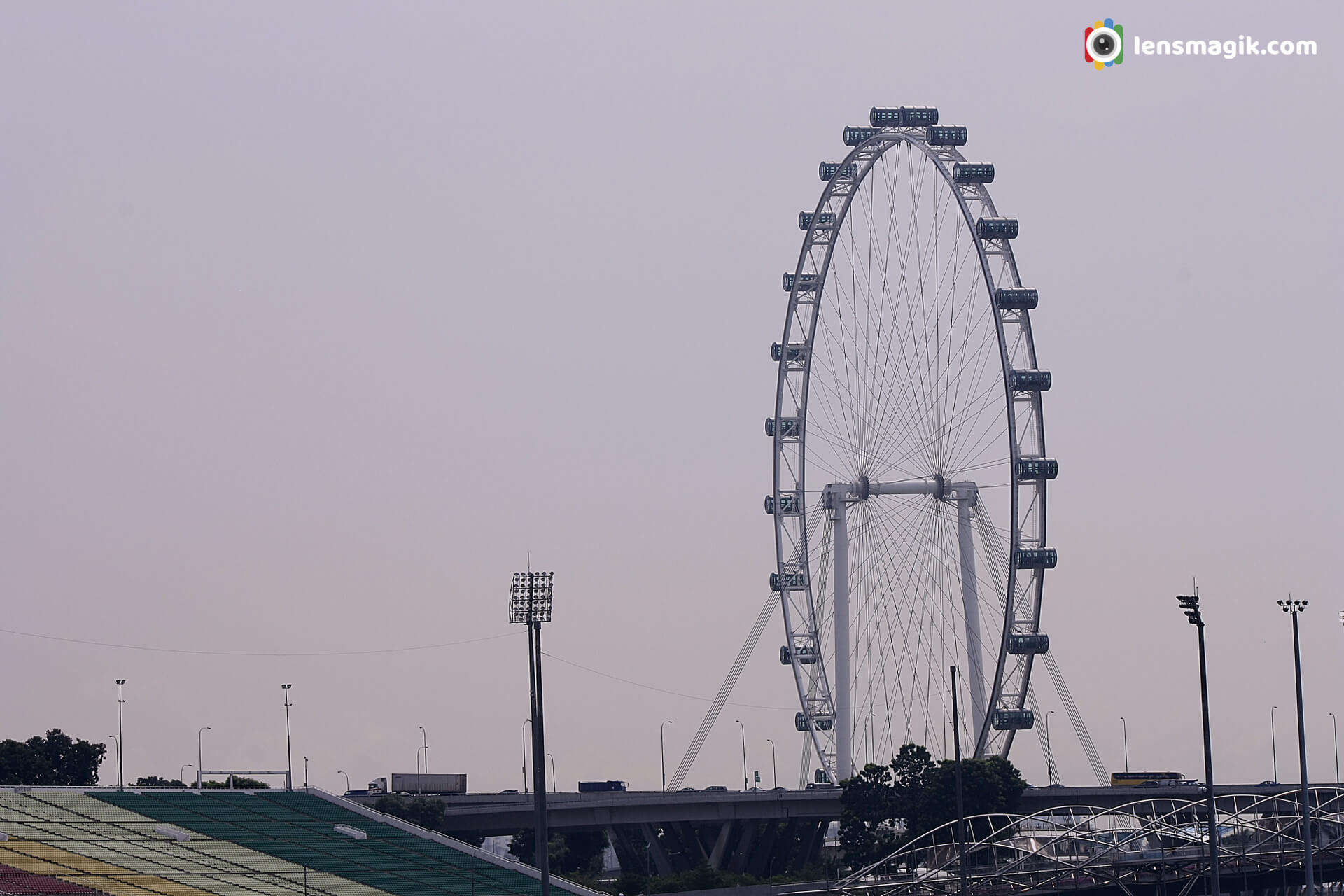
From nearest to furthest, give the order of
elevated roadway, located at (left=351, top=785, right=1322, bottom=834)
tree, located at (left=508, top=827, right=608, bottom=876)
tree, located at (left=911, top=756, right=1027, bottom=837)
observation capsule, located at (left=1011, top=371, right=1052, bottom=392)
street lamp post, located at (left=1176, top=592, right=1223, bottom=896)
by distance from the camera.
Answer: street lamp post, located at (left=1176, top=592, right=1223, bottom=896) < observation capsule, located at (left=1011, top=371, right=1052, bottom=392) < tree, located at (left=911, top=756, right=1027, bottom=837) < elevated roadway, located at (left=351, top=785, right=1322, bottom=834) < tree, located at (left=508, top=827, right=608, bottom=876)

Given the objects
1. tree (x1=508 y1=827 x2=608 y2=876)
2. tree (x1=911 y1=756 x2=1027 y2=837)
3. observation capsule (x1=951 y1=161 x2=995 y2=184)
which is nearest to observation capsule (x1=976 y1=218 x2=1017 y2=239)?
observation capsule (x1=951 y1=161 x2=995 y2=184)

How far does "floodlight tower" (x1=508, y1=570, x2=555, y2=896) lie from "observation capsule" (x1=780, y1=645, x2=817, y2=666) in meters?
54.2

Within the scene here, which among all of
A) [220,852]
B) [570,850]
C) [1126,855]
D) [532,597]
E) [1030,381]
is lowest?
[570,850]

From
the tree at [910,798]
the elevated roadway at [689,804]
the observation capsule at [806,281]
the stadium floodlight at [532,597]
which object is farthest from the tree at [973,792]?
the stadium floodlight at [532,597]

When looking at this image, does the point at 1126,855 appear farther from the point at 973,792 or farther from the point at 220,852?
the point at 220,852

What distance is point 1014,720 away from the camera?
349 feet

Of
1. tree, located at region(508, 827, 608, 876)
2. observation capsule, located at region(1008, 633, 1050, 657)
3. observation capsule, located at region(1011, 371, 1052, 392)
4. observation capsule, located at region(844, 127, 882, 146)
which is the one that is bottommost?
tree, located at region(508, 827, 608, 876)

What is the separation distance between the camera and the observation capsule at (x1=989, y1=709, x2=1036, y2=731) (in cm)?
10625

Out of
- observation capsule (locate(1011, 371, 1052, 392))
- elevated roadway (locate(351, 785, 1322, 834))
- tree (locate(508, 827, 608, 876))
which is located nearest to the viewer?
observation capsule (locate(1011, 371, 1052, 392))

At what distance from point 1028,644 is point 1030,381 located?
13.8m

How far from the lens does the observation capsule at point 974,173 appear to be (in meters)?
106

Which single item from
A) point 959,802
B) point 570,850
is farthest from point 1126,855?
point 570,850

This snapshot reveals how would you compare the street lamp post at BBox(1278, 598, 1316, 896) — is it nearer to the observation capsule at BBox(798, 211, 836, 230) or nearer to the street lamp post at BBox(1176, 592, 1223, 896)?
the street lamp post at BBox(1176, 592, 1223, 896)

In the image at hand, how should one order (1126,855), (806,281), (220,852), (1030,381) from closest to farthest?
(220,852)
(1126,855)
(1030,381)
(806,281)
